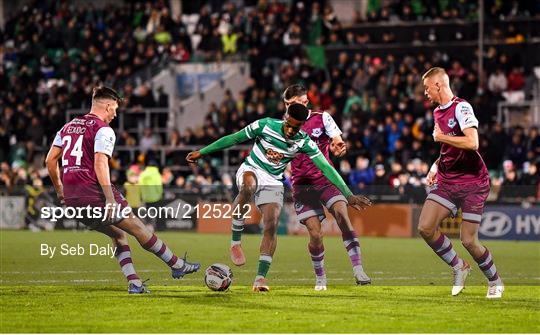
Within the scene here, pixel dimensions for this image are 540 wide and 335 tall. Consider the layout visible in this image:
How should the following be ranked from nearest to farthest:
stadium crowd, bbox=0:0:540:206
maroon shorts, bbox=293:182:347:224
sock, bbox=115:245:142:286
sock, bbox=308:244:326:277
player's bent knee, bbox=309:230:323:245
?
sock, bbox=115:245:142:286 < sock, bbox=308:244:326:277 < player's bent knee, bbox=309:230:323:245 < maroon shorts, bbox=293:182:347:224 < stadium crowd, bbox=0:0:540:206

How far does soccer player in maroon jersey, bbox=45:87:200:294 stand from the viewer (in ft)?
45.0

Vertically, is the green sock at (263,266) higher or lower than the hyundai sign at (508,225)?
higher

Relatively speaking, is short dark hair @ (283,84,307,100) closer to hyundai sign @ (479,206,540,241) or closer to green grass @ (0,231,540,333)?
green grass @ (0,231,540,333)

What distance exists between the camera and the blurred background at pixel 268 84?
2997cm

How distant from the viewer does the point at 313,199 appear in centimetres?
1561

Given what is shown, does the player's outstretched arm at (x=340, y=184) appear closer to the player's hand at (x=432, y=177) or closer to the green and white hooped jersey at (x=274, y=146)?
the green and white hooped jersey at (x=274, y=146)

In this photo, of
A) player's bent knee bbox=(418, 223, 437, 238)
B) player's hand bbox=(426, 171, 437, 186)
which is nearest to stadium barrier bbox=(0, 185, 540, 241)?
player's hand bbox=(426, 171, 437, 186)

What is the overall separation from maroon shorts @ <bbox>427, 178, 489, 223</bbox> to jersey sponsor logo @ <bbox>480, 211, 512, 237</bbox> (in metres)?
14.0

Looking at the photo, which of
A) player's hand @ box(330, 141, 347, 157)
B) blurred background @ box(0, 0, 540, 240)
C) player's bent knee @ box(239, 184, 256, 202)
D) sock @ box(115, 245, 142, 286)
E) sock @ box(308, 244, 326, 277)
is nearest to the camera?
sock @ box(115, 245, 142, 286)

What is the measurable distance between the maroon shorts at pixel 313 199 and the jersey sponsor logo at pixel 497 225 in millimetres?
12702

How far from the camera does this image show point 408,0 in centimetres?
3697

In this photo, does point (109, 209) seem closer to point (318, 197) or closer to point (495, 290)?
point (318, 197)

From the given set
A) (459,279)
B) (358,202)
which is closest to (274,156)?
(358,202)

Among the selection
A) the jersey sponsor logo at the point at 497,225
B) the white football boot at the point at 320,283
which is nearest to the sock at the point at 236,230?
the white football boot at the point at 320,283
